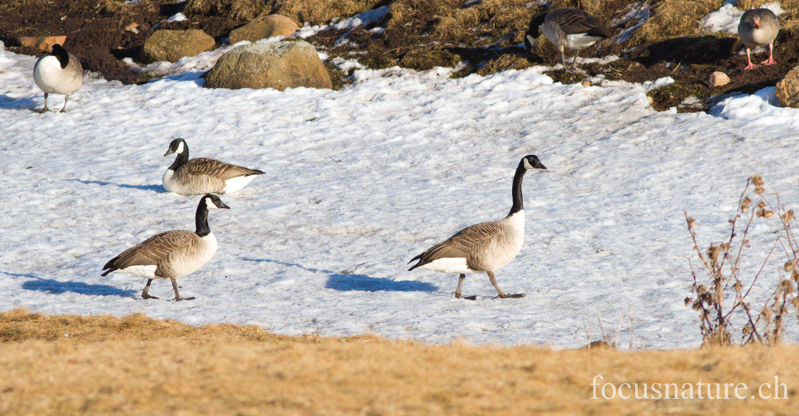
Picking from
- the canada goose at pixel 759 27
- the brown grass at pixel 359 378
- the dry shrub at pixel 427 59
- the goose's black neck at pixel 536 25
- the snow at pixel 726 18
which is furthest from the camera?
the dry shrub at pixel 427 59

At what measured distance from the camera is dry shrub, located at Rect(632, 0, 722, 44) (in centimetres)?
1870

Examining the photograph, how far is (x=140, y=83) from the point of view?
20.2 metres

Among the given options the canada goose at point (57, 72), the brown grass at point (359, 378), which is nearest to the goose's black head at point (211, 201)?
the brown grass at point (359, 378)

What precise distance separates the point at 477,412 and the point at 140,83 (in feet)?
62.4

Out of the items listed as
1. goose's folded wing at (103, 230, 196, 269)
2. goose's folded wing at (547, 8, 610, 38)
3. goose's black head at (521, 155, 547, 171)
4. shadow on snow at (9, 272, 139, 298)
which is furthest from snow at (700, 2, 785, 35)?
shadow on snow at (9, 272, 139, 298)

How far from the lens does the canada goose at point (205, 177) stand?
41.4ft

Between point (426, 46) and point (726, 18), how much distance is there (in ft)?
28.3

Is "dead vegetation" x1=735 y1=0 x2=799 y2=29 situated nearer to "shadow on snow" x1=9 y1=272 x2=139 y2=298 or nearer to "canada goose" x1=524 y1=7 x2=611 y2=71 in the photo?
"canada goose" x1=524 y1=7 x2=611 y2=71

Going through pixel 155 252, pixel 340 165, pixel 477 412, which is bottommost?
pixel 340 165

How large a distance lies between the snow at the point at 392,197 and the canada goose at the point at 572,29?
3.52 ft

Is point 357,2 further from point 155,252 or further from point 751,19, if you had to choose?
point 155,252

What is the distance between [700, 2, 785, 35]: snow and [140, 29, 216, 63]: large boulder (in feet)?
52.0

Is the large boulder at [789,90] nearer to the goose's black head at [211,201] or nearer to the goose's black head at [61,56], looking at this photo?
the goose's black head at [211,201]

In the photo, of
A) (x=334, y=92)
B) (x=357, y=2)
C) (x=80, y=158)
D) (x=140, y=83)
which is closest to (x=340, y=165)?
(x=334, y=92)
